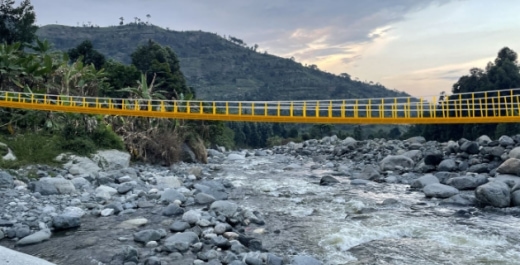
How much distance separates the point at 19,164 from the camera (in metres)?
12.6

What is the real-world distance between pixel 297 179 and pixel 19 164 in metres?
9.40

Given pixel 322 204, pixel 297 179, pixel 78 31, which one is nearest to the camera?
pixel 322 204

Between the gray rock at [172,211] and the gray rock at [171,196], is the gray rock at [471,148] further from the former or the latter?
the gray rock at [172,211]

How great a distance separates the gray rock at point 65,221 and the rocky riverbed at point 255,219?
0.02 metres

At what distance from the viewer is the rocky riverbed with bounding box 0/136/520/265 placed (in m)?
6.98

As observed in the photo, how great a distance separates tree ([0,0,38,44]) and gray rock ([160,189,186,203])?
21.8 metres

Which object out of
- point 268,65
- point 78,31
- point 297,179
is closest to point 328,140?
point 297,179

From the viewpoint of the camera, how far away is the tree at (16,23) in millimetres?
27234

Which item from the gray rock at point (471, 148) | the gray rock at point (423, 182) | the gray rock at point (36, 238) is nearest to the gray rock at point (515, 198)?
the gray rock at point (423, 182)

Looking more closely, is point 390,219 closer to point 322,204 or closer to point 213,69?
point 322,204

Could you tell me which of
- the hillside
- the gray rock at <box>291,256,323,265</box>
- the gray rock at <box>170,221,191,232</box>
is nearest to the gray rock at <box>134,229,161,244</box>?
the gray rock at <box>170,221,191,232</box>

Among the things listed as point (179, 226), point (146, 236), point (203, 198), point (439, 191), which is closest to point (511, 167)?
point (439, 191)

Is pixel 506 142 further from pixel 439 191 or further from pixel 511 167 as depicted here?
pixel 439 191

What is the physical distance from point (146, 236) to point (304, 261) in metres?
2.89
